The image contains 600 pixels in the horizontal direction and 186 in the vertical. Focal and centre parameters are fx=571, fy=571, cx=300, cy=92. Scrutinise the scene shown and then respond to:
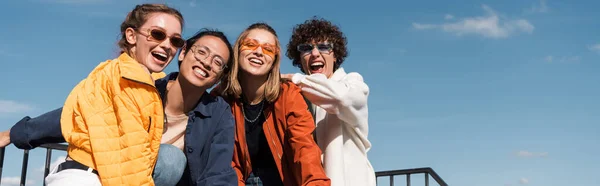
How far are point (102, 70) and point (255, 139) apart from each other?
97cm

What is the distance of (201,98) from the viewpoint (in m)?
3.07

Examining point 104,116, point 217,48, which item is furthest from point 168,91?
point 104,116

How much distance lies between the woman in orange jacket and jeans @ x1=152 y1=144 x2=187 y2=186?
0.48 meters

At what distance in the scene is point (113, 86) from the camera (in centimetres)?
255

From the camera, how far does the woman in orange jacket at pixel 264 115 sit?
311 cm

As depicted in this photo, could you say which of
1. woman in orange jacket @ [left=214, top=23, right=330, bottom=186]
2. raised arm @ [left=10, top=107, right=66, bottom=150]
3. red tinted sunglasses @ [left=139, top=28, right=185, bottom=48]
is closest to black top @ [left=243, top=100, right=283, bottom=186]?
woman in orange jacket @ [left=214, top=23, right=330, bottom=186]

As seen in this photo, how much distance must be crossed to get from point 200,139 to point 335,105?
0.75 metres

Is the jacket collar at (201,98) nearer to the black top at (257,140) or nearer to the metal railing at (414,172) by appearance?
the black top at (257,140)

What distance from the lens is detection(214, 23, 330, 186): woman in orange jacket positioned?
123 inches

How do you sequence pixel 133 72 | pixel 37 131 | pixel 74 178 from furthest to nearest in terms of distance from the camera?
pixel 37 131 < pixel 133 72 < pixel 74 178

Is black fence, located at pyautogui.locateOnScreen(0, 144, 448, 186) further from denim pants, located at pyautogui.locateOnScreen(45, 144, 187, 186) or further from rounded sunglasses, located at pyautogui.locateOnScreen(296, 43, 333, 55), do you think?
rounded sunglasses, located at pyautogui.locateOnScreen(296, 43, 333, 55)

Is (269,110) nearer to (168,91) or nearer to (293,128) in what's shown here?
(293,128)

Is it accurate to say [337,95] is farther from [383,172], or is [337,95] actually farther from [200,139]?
[383,172]

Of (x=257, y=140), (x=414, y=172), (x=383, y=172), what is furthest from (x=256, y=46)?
(x=383, y=172)
